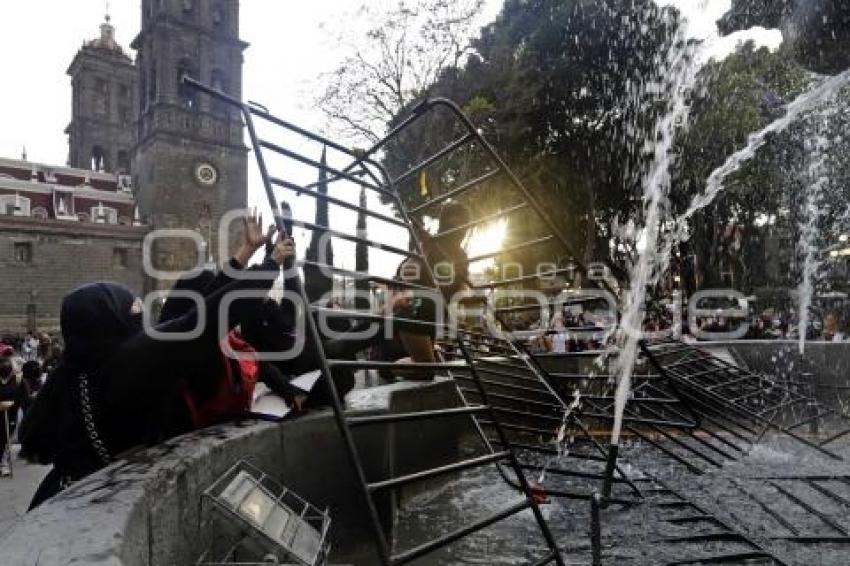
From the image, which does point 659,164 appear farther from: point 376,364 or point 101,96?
point 101,96

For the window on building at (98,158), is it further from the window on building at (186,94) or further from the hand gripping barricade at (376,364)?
the hand gripping barricade at (376,364)

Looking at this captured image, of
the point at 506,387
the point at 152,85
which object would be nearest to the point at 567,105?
the point at 506,387

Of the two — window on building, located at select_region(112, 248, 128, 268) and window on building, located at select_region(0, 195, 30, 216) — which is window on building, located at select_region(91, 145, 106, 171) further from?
window on building, located at select_region(112, 248, 128, 268)

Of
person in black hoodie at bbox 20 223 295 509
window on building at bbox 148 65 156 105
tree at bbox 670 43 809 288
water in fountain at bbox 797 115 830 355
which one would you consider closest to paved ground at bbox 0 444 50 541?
person in black hoodie at bbox 20 223 295 509

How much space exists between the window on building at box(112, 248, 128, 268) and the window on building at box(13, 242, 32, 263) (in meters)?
5.20

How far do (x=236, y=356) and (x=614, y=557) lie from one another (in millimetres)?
2136

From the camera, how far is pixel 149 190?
4894 centimetres

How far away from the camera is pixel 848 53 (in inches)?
185

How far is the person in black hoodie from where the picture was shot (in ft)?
8.30

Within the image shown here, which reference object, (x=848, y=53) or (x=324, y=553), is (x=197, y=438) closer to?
(x=324, y=553)

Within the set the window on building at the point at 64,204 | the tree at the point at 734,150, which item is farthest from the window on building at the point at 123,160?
the tree at the point at 734,150

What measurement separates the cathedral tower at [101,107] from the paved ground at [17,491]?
2448 inches

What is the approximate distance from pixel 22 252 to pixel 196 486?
161 ft

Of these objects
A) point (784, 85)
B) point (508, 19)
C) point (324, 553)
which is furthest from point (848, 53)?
point (508, 19)
